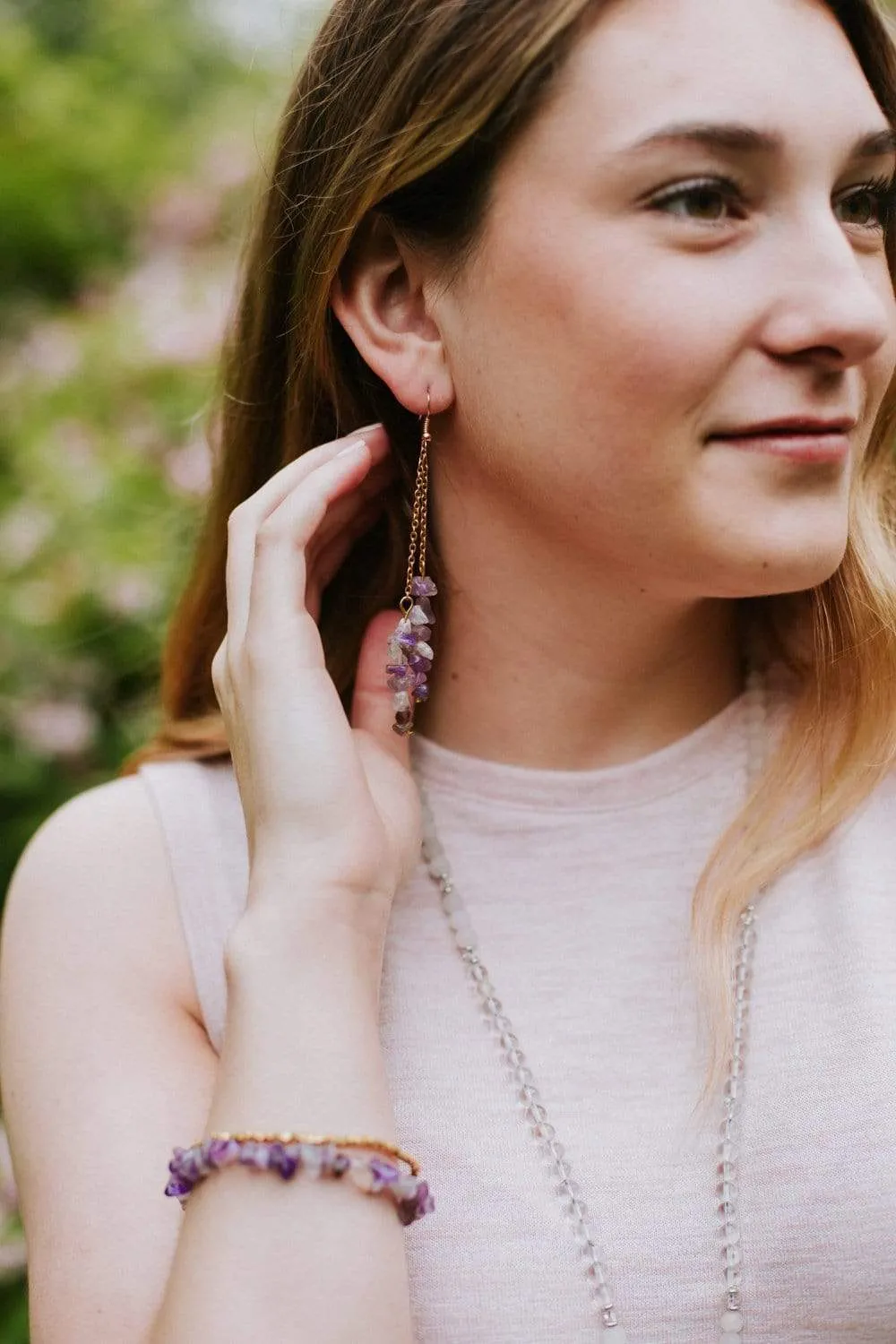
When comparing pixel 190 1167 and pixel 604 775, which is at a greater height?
pixel 604 775

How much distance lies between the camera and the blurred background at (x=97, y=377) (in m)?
2.90

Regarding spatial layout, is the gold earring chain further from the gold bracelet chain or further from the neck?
the gold bracelet chain

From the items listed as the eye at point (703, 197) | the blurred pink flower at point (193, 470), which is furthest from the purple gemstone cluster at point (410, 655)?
the blurred pink flower at point (193, 470)

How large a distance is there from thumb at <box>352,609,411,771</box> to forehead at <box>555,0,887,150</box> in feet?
2.41

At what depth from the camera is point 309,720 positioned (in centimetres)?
174

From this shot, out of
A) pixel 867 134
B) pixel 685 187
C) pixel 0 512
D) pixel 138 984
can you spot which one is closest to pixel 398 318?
pixel 685 187

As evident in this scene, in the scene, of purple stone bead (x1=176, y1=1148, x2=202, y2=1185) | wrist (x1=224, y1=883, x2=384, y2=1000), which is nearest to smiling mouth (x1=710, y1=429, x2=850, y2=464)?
wrist (x1=224, y1=883, x2=384, y2=1000)

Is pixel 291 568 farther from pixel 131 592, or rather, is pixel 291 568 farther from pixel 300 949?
pixel 131 592

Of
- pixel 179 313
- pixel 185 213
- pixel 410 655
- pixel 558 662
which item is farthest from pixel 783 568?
pixel 185 213

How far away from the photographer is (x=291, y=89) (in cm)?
207

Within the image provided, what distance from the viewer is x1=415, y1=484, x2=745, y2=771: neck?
1.96 metres

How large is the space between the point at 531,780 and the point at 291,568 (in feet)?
1.43

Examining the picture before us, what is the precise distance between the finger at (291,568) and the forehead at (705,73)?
1.77 ft

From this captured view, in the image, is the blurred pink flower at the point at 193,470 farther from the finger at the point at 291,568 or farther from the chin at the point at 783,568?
the chin at the point at 783,568
